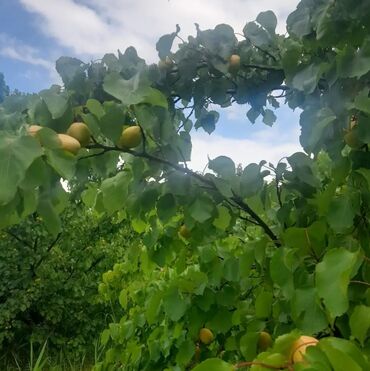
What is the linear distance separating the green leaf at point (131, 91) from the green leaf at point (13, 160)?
0.63ft

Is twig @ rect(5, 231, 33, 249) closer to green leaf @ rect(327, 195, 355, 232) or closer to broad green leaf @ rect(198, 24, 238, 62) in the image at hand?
broad green leaf @ rect(198, 24, 238, 62)

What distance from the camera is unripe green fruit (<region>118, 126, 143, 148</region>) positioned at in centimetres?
95

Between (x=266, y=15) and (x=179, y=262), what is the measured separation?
0.70m

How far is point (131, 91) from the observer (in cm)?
87

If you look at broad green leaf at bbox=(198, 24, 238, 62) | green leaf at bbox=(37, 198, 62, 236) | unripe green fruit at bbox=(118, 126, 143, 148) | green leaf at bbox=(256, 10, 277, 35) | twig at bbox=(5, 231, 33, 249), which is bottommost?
green leaf at bbox=(37, 198, 62, 236)

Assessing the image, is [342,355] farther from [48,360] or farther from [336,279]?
[48,360]

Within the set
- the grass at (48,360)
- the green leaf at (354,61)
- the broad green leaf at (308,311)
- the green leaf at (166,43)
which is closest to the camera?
the broad green leaf at (308,311)

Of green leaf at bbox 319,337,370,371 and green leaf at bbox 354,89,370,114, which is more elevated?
green leaf at bbox 354,89,370,114

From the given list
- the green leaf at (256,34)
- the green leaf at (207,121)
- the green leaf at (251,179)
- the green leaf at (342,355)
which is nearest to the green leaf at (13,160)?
the green leaf at (342,355)

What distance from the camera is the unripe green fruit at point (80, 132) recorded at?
2.84ft

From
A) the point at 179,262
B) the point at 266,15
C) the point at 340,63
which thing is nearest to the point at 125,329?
the point at 179,262

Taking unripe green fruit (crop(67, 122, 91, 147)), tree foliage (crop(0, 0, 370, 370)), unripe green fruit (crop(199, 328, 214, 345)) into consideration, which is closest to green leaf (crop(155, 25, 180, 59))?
tree foliage (crop(0, 0, 370, 370))

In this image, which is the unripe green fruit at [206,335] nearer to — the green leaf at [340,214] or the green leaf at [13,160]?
the green leaf at [340,214]

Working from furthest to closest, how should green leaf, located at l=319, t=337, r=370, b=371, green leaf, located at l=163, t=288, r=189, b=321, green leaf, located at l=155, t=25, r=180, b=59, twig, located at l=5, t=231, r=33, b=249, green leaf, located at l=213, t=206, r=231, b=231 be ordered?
twig, located at l=5, t=231, r=33, b=249 < green leaf, located at l=163, t=288, r=189, b=321 < green leaf, located at l=213, t=206, r=231, b=231 < green leaf, located at l=155, t=25, r=180, b=59 < green leaf, located at l=319, t=337, r=370, b=371
